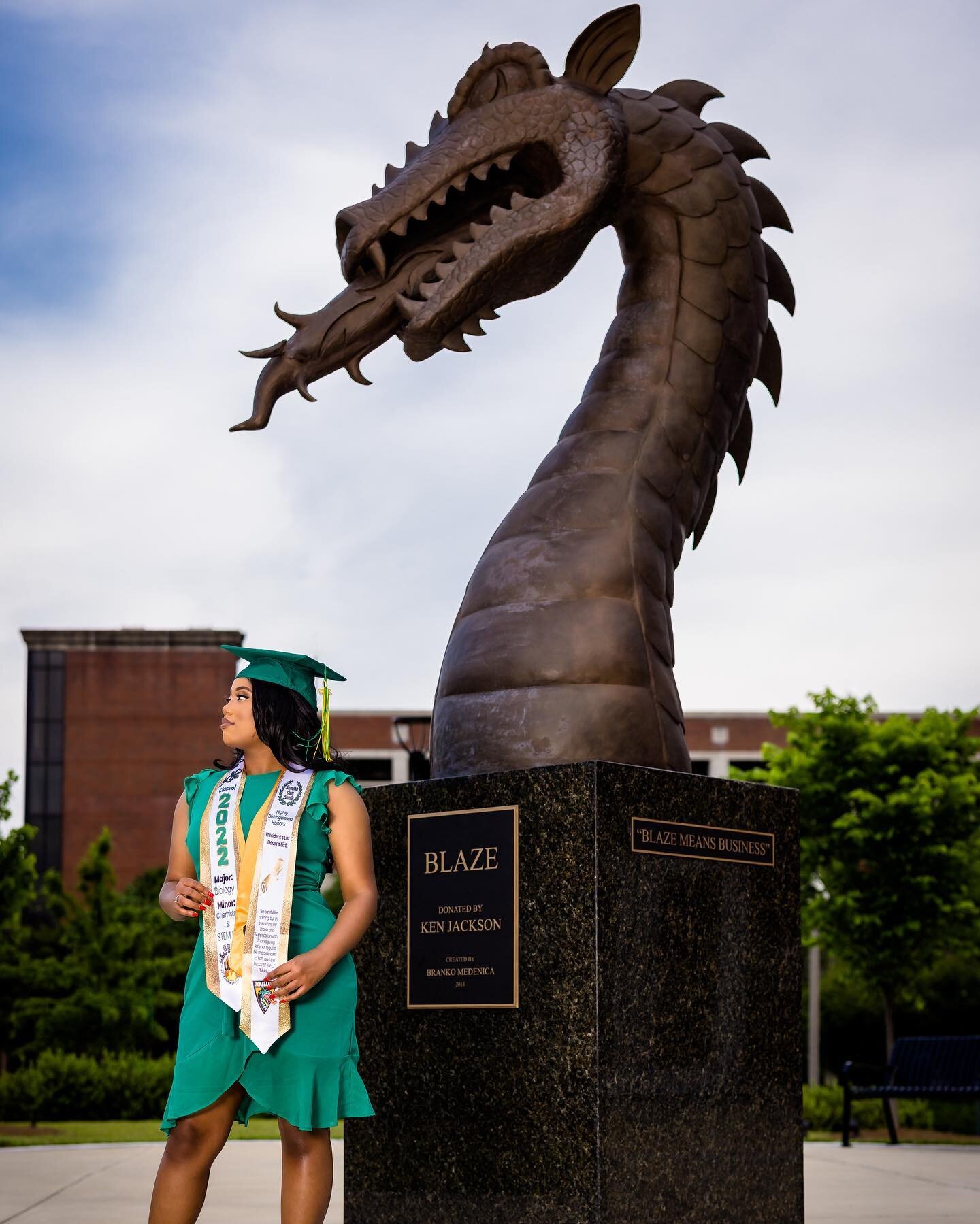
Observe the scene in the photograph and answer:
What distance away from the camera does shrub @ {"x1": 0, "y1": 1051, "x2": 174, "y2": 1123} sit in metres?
17.0

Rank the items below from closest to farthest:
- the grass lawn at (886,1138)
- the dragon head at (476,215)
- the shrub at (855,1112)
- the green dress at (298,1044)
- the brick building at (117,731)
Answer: the green dress at (298,1044) < the dragon head at (476,215) < the grass lawn at (886,1138) < the shrub at (855,1112) < the brick building at (117,731)

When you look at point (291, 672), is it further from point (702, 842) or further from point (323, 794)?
point (702, 842)

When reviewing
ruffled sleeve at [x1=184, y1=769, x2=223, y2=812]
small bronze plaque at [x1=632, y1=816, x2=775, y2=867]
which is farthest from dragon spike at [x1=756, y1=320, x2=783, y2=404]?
ruffled sleeve at [x1=184, y1=769, x2=223, y2=812]

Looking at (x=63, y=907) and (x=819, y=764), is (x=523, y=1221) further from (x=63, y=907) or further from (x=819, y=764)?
(x=63, y=907)

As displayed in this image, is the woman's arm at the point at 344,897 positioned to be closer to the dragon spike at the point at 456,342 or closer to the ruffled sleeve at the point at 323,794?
the ruffled sleeve at the point at 323,794

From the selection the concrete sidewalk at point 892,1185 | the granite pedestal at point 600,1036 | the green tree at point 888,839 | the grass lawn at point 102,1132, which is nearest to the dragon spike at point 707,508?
the granite pedestal at point 600,1036

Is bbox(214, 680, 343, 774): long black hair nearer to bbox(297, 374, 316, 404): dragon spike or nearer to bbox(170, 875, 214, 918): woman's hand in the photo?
bbox(170, 875, 214, 918): woman's hand

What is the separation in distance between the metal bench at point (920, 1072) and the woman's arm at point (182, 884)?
9.40 metres

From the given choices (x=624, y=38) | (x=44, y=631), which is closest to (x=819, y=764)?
(x=624, y=38)

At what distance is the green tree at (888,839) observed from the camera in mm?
20297

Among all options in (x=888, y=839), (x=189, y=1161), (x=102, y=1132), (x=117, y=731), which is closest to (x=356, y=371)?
(x=189, y=1161)

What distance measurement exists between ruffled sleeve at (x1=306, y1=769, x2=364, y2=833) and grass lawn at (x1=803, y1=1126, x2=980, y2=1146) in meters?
10.6

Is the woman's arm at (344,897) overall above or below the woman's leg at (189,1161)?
above

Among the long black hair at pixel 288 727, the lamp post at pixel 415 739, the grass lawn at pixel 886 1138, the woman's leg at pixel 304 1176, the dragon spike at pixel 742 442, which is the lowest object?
the grass lawn at pixel 886 1138
